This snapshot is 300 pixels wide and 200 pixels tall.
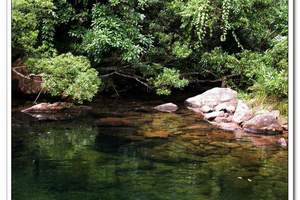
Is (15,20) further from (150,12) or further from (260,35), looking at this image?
(260,35)

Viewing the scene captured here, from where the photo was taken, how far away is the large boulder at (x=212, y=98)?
10.1 ft

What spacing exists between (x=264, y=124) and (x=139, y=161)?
0.85 metres

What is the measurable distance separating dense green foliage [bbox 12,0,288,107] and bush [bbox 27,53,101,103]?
0.01m

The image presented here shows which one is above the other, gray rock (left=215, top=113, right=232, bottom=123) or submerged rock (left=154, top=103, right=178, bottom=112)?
submerged rock (left=154, top=103, right=178, bottom=112)

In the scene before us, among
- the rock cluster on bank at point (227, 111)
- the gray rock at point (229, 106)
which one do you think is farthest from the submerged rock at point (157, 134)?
the gray rock at point (229, 106)

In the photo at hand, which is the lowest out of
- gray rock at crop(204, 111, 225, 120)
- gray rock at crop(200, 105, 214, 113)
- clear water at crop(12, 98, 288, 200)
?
clear water at crop(12, 98, 288, 200)

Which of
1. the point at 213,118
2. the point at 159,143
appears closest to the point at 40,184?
the point at 159,143

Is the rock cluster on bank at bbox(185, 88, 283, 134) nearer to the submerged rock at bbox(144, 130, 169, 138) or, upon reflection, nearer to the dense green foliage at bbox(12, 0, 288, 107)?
the dense green foliage at bbox(12, 0, 288, 107)

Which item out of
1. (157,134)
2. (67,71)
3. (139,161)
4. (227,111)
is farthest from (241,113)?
(67,71)

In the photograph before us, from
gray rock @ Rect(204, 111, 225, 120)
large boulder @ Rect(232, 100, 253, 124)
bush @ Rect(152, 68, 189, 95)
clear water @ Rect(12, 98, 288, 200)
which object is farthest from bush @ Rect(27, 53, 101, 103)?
large boulder @ Rect(232, 100, 253, 124)

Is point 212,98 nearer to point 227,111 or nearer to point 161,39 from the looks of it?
point 227,111

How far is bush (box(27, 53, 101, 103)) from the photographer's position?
305 centimetres

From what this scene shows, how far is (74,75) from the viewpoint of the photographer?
3.15m

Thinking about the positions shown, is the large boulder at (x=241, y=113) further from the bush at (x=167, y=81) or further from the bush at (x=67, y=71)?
the bush at (x=67, y=71)
